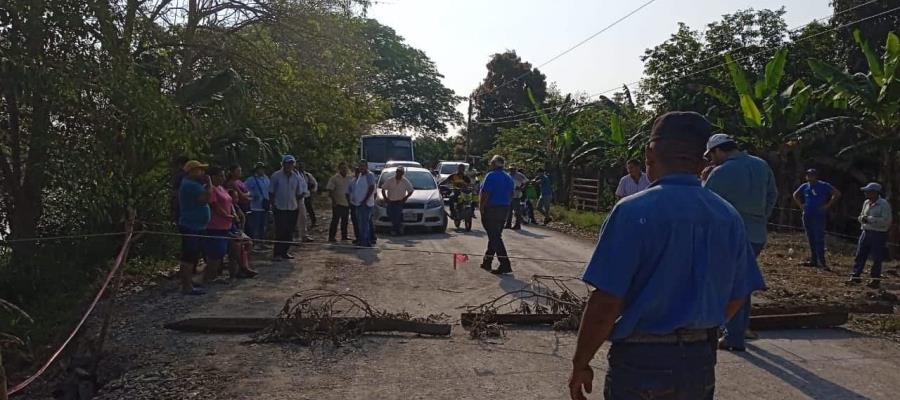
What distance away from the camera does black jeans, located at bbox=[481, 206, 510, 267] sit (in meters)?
10.6

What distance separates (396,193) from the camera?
603 inches

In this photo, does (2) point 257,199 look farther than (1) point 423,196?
No

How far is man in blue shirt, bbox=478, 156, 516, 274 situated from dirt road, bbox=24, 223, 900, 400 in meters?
2.04

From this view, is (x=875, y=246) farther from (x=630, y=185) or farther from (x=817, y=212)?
(x=630, y=185)

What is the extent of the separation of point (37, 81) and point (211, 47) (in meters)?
4.99

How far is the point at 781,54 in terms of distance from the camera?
51.7 ft

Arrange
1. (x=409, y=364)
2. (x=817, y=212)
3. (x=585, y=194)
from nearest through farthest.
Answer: (x=409, y=364), (x=817, y=212), (x=585, y=194)

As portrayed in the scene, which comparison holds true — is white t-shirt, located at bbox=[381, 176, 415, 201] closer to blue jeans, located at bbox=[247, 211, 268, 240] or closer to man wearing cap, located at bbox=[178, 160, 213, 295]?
blue jeans, located at bbox=[247, 211, 268, 240]

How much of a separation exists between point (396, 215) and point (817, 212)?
8308 mm

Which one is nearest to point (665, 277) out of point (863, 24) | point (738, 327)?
point (738, 327)

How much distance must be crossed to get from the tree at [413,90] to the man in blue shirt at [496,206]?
46.0 meters

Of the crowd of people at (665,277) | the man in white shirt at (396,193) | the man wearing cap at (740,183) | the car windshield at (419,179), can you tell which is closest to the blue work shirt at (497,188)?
the man in white shirt at (396,193)

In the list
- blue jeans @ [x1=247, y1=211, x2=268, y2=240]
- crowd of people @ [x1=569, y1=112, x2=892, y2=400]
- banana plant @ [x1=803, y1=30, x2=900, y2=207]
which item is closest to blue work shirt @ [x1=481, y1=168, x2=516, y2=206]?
blue jeans @ [x1=247, y1=211, x2=268, y2=240]

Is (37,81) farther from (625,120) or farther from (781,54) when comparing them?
(625,120)
